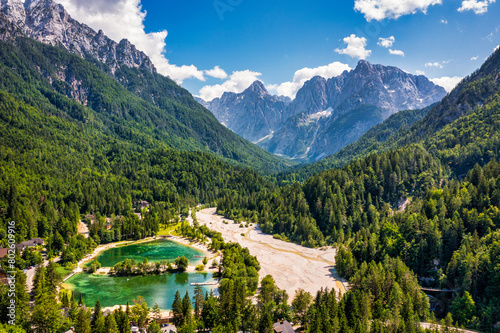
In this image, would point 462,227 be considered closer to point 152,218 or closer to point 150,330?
point 150,330

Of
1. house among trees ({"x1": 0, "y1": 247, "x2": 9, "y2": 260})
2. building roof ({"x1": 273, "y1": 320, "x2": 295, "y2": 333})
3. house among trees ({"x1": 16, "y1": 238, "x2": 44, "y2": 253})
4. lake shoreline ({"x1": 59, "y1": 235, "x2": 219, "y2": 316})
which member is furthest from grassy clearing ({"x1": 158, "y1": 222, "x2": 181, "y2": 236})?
building roof ({"x1": 273, "y1": 320, "x2": 295, "y2": 333})

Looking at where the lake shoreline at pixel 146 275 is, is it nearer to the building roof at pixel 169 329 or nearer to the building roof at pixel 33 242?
the building roof at pixel 169 329

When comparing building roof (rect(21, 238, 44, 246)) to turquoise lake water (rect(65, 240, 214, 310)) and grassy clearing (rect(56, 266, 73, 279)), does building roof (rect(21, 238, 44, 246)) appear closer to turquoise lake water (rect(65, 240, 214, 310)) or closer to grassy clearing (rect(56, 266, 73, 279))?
grassy clearing (rect(56, 266, 73, 279))

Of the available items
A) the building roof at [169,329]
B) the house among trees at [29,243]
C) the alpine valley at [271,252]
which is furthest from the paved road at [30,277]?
the building roof at [169,329]

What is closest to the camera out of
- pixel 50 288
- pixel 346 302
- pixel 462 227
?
pixel 346 302

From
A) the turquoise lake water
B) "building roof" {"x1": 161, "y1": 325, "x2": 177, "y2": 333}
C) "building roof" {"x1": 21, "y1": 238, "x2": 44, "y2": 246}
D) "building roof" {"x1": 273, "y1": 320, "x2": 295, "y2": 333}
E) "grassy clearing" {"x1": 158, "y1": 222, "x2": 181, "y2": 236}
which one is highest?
"building roof" {"x1": 21, "y1": 238, "x2": 44, "y2": 246}

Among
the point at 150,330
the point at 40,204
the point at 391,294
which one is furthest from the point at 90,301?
the point at 40,204

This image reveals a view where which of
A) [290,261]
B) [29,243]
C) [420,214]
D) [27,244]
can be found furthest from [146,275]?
[420,214]
